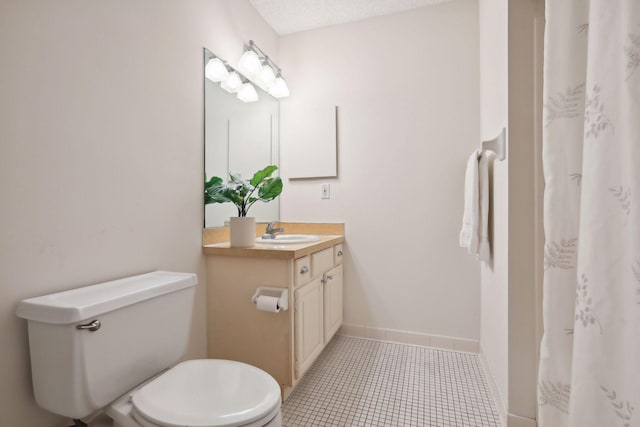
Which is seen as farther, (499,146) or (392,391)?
(392,391)

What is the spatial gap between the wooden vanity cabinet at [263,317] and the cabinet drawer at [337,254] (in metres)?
0.40

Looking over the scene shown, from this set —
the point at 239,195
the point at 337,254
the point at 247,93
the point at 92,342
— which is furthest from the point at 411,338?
the point at 247,93

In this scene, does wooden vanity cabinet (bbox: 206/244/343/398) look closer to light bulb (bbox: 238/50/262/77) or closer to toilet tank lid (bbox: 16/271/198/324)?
toilet tank lid (bbox: 16/271/198/324)

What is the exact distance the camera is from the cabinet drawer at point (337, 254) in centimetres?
217

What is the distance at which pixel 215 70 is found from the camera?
1745 mm

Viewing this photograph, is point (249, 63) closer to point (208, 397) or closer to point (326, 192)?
point (326, 192)

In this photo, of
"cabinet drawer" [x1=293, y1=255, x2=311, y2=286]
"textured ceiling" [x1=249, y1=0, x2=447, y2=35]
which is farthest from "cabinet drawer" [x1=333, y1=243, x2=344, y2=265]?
"textured ceiling" [x1=249, y1=0, x2=447, y2=35]

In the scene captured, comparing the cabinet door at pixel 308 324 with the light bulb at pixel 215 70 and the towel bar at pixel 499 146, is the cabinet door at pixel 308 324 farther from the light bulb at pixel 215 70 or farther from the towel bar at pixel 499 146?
the light bulb at pixel 215 70

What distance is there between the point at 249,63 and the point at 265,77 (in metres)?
0.19

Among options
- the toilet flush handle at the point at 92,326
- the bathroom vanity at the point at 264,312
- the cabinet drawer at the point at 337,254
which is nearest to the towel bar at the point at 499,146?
the bathroom vanity at the point at 264,312

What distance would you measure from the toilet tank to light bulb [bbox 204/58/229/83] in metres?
1.19

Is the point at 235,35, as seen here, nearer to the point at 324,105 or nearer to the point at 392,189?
the point at 324,105

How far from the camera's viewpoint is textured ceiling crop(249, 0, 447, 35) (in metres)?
2.15

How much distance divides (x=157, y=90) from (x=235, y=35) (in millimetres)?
831
